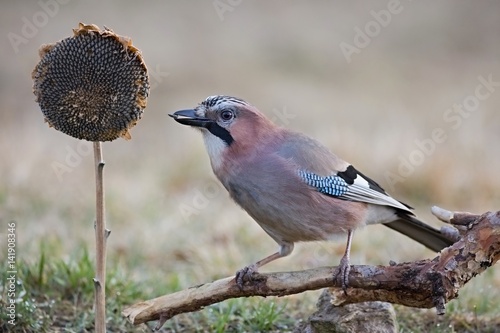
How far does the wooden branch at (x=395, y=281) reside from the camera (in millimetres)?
4160

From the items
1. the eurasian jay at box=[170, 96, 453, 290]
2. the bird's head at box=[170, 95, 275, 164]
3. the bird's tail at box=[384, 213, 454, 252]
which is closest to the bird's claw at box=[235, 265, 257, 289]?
the eurasian jay at box=[170, 96, 453, 290]

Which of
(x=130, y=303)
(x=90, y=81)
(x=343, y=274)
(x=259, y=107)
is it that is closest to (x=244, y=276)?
(x=343, y=274)

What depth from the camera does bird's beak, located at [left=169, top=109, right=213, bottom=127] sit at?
4.88 metres

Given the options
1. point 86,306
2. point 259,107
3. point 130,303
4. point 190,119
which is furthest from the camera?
point 259,107

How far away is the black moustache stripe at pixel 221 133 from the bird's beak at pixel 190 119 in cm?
4

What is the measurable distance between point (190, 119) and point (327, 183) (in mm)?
1005

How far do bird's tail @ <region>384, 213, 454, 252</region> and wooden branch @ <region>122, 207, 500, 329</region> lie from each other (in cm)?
67

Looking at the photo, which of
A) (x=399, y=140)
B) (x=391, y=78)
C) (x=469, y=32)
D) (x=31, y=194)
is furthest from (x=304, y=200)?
(x=469, y=32)

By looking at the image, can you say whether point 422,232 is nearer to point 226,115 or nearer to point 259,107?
point 226,115

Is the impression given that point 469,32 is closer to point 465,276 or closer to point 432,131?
point 432,131

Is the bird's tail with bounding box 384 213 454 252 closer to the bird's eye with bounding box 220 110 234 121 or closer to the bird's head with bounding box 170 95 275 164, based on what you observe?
the bird's head with bounding box 170 95 275 164

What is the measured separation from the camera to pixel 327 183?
202 inches

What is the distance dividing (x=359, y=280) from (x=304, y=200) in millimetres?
763

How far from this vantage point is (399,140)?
1038 cm
